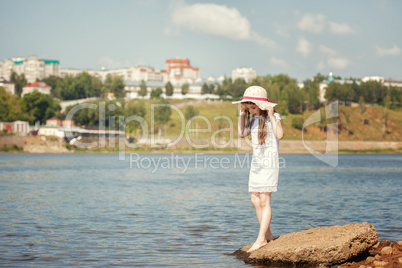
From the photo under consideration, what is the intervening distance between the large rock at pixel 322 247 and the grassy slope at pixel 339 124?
305ft

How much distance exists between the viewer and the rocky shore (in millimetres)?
8742

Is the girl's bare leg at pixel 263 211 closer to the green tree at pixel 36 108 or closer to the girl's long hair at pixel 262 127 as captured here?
the girl's long hair at pixel 262 127

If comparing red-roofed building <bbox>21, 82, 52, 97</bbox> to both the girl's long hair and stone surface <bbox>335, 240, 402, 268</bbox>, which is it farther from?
stone surface <bbox>335, 240, 402, 268</bbox>

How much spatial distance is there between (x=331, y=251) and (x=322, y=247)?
0.16 meters

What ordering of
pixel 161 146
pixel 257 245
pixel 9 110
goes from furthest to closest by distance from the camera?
1. pixel 9 110
2. pixel 161 146
3. pixel 257 245

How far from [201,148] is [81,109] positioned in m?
35.5

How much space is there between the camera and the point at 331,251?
872 cm

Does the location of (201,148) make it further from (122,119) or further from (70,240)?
(70,240)

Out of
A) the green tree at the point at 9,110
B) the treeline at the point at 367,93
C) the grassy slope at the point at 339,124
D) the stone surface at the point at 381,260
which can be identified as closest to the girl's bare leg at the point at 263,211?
the stone surface at the point at 381,260

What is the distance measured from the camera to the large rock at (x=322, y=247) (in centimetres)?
874

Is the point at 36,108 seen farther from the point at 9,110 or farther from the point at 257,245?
the point at 257,245

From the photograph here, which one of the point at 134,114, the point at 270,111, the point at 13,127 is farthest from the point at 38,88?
the point at 270,111

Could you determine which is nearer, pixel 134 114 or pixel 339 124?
pixel 134 114

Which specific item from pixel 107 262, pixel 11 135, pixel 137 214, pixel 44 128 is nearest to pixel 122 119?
pixel 44 128
